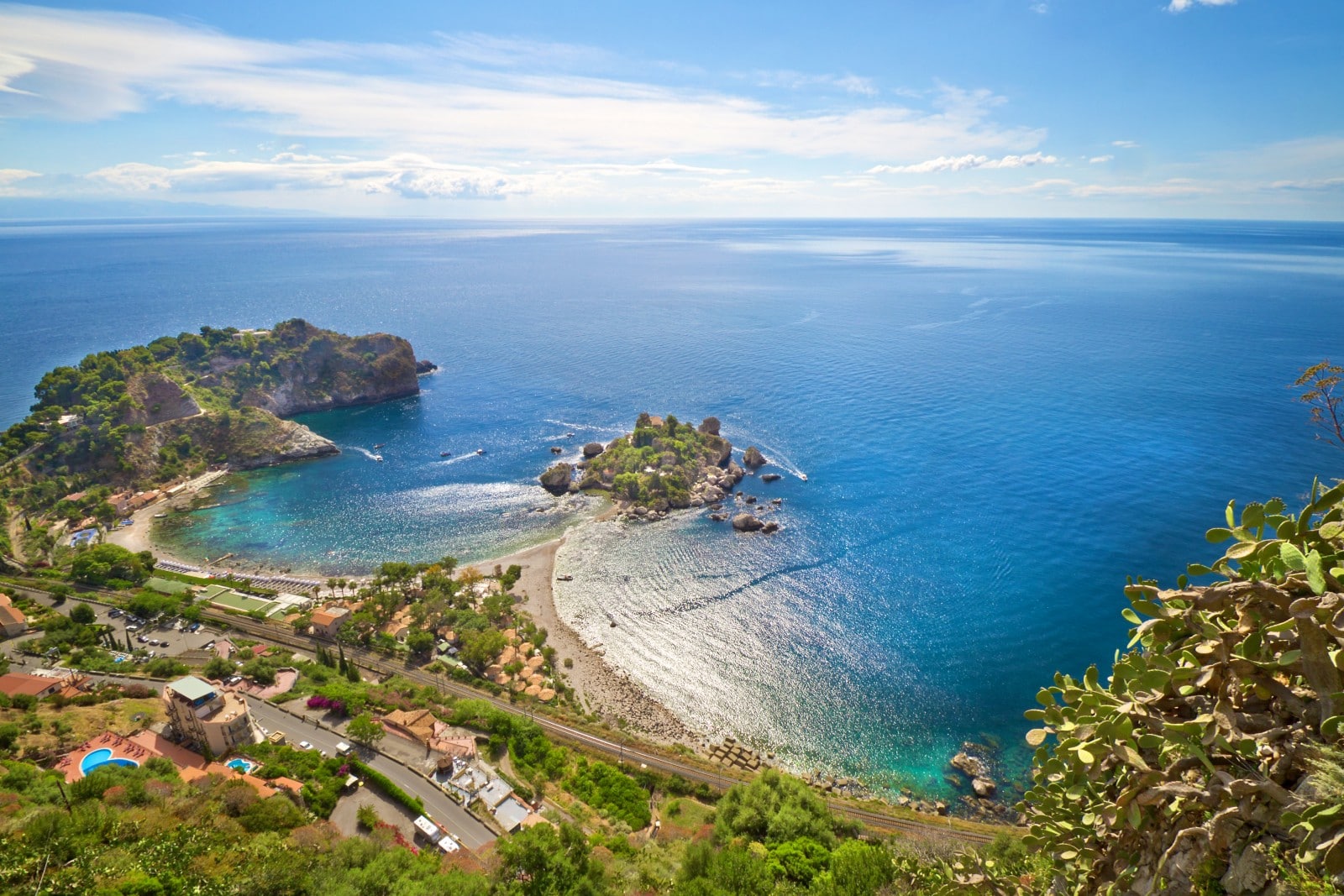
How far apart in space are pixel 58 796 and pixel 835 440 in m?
72.9

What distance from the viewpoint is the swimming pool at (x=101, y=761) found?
27.9 m

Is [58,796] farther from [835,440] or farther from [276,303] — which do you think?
[276,303]

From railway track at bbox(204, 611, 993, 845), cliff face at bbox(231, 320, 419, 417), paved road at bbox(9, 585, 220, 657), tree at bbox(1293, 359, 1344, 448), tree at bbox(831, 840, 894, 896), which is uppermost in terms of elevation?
tree at bbox(1293, 359, 1344, 448)

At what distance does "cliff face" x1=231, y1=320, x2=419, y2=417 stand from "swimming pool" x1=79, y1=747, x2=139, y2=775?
7206 centimetres

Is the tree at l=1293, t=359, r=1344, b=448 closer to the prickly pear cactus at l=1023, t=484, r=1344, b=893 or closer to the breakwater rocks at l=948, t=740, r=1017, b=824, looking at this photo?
the prickly pear cactus at l=1023, t=484, r=1344, b=893

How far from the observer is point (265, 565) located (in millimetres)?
57906

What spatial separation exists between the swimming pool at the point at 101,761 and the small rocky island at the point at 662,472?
139 feet

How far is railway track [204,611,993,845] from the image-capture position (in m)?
32.2

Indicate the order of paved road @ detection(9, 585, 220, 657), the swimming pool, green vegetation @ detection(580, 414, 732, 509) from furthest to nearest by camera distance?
green vegetation @ detection(580, 414, 732, 509)
paved road @ detection(9, 585, 220, 657)
the swimming pool

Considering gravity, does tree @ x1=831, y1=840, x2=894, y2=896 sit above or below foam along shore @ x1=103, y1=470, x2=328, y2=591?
above

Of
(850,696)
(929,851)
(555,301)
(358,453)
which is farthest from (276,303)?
(929,851)

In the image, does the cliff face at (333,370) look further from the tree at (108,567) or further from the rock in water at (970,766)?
the rock in water at (970,766)

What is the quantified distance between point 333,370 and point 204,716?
77.1m

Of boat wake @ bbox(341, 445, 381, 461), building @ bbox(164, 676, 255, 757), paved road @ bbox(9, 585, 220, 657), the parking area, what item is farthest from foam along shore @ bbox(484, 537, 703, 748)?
boat wake @ bbox(341, 445, 381, 461)
